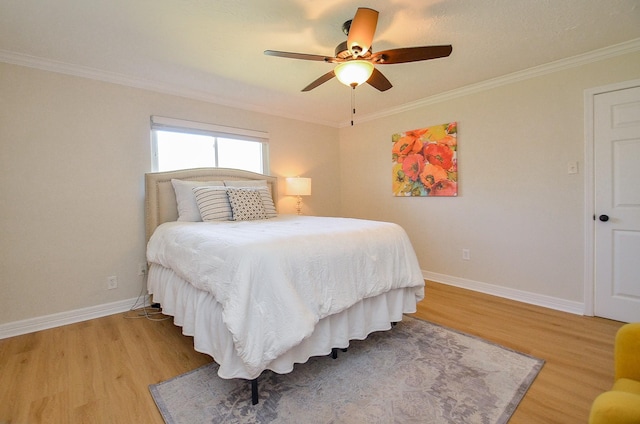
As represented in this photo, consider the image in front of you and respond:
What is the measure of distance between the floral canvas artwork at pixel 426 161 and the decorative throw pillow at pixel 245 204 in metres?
1.96

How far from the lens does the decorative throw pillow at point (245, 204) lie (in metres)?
2.88

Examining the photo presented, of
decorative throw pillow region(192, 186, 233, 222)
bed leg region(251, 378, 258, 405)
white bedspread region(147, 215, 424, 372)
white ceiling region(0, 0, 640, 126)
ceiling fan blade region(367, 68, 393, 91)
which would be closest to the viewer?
white bedspread region(147, 215, 424, 372)

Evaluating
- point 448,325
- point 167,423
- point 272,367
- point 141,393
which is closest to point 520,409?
point 448,325

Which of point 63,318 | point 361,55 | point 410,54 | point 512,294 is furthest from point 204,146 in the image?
point 512,294

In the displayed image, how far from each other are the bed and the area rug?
164 millimetres

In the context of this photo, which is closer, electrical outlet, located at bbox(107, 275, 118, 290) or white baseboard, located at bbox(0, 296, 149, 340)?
white baseboard, located at bbox(0, 296, 149, 340)

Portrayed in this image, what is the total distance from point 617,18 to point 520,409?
260 centimetres

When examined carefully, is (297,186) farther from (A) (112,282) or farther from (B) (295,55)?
(A) (112,282)

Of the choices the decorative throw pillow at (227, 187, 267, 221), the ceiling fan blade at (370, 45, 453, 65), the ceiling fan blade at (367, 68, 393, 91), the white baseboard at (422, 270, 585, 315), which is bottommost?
the white baseboard at (422, 270, 585, 315)

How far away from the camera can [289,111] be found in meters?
4.09

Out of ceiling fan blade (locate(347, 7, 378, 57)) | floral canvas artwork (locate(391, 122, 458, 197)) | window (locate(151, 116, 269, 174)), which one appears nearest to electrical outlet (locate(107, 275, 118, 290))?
window (locate(151, 116, 269, 174))

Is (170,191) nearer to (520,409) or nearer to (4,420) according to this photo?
(4,420)

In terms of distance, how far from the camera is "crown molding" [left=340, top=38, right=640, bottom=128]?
2.39 meters

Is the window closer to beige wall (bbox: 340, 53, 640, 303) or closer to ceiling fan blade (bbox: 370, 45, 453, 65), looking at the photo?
beige wall (bbox: 340, 53, 640, 303)
